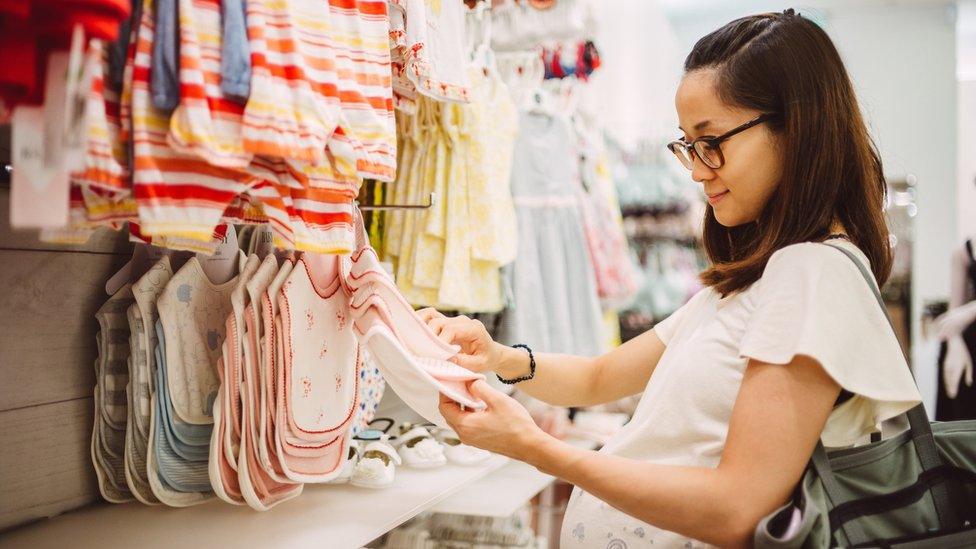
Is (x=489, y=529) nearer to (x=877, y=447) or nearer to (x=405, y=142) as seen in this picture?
(x=405, y=142)

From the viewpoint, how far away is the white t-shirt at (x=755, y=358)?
103 cm

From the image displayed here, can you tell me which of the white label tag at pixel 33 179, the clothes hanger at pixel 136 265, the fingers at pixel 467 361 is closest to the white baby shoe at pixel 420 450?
the fingers at pixel 467 361

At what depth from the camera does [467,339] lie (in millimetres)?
1571

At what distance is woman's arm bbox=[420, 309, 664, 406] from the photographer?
1.56 m

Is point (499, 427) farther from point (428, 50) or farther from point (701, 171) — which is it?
point (428, 50)

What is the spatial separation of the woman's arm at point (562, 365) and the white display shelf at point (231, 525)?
390 millimetres

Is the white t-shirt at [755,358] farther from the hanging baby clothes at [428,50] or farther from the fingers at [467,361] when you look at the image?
the hanging baby clothes at [428,50]

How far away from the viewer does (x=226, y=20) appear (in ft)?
3.29

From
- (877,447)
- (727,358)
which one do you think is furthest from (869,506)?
(727,358)

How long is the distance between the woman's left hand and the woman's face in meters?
0.48

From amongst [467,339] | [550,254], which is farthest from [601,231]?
[467,339]

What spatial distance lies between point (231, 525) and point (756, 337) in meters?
1.05

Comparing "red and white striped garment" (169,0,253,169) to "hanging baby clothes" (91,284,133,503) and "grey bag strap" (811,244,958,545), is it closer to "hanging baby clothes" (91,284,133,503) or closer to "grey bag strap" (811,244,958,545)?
"hanging baby clothes" (91,284,133,503)

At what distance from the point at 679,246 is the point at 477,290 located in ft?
9.11
